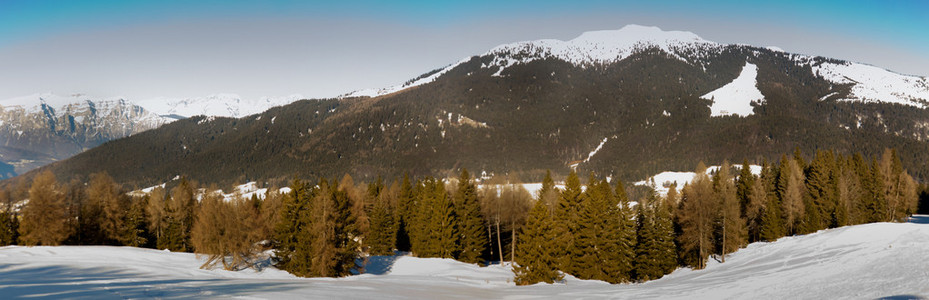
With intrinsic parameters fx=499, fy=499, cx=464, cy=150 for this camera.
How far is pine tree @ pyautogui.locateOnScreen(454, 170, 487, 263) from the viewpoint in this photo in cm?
6019

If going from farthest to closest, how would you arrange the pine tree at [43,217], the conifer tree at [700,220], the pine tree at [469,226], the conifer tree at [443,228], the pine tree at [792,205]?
the pine tree at [792,205] → the pine tree at [469,226] → the conifer tree at [443,228] → the pine tree at [43,217] → the conifer tree at [700,220]

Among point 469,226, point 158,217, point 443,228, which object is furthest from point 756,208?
point 158,217

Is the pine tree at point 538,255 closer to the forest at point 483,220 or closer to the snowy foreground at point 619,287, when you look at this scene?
the forest at point 483,220

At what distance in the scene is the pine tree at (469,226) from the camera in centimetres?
6019

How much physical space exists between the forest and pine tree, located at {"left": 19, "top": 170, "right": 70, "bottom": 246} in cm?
12

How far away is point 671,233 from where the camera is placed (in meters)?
53.1

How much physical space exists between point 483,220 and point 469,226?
5707 mm

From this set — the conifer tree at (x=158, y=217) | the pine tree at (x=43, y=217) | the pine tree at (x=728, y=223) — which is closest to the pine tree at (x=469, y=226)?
the pine tree at (x=728, y=223)

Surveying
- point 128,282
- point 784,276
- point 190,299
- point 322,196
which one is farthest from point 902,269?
point 322,196

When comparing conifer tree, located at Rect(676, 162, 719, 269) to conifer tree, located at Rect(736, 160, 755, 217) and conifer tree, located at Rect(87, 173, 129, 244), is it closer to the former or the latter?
conifer tree, located at Rect(736, 160, 755, 217)

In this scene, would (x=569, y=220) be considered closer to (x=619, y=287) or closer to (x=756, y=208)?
(x=619, y=287)

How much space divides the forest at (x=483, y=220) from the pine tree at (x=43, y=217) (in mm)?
121

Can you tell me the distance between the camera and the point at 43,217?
57281 mm

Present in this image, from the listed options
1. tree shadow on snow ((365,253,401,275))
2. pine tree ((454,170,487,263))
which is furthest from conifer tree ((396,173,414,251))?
tree shadow on snow ((365,253,401,275))
